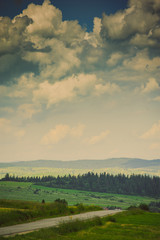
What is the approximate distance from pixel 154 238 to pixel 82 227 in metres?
7.81

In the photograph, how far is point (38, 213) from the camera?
42.6 m

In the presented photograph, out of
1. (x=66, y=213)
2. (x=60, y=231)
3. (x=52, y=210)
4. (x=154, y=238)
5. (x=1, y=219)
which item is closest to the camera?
(x=154, y=238)

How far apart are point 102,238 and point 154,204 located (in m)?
202

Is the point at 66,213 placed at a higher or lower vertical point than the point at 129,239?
lower

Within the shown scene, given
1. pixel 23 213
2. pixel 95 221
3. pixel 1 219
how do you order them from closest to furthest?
pixel 95 221 < pixel 1 219 < pixel 23 213

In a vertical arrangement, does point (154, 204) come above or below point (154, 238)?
below

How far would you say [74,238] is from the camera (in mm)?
18422

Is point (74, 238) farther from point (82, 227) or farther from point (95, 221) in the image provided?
point (95, 221)

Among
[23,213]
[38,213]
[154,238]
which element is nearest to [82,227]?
[154,238]

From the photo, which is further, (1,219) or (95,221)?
(1,219)

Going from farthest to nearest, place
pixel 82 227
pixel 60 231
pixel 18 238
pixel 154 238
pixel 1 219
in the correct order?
pixel 1 219 < pixel 82 227 < pixel 60 231 < pixel 154 238 < pixel 18 238

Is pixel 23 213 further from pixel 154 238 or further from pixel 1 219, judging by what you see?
pixel 154 238

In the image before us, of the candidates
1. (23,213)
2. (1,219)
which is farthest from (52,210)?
(1,219)

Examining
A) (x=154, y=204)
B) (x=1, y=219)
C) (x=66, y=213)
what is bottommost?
(x=154, y=204)
